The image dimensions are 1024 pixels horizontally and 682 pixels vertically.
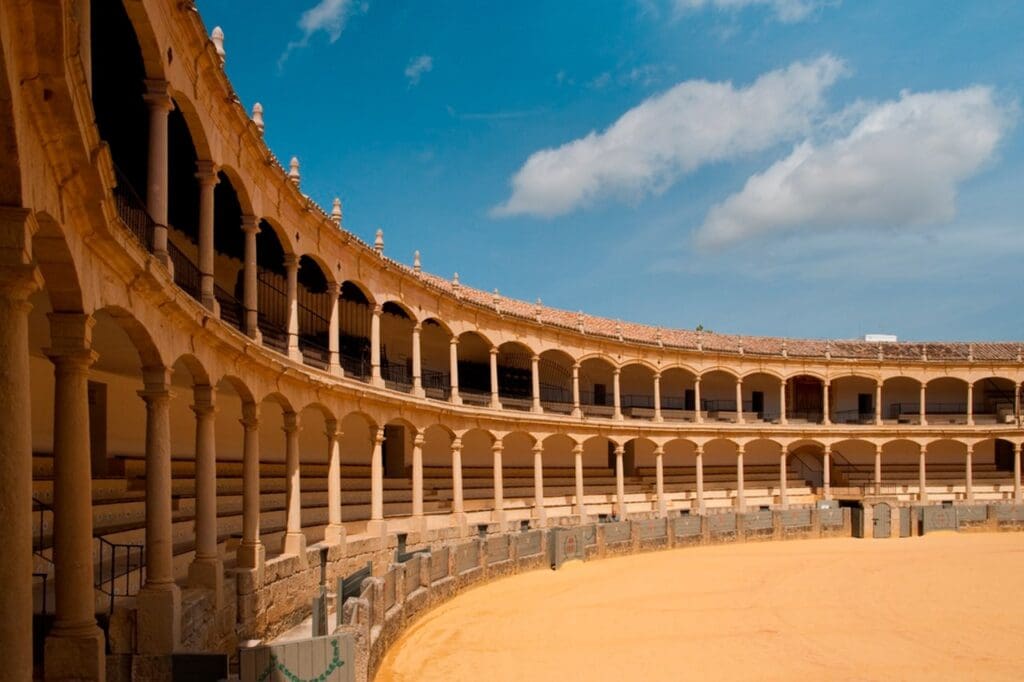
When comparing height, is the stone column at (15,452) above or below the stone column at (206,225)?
below

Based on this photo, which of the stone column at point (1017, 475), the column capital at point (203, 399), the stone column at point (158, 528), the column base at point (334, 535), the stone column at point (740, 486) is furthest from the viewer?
the stone column at point (1017, 475)

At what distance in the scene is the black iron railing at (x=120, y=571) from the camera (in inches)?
424

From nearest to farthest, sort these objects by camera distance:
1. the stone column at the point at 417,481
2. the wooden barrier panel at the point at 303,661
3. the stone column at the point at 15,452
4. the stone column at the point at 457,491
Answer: the stone column at the point at 15,452 → the wooden barrier panel at the point at 303,661 → the stone column at the point at 417,481 → the stone column at the point at 457,491

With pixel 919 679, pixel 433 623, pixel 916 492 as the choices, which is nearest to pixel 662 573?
pixel 433 623

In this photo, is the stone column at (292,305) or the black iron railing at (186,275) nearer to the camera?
the black iron railing at (186,275)

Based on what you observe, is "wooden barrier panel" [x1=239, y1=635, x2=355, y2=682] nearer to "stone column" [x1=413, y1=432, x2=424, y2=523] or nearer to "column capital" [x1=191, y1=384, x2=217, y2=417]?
"column capital" [x1=191, y1=384, x2=217, y2=417]

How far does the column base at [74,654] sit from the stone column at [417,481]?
16273mm

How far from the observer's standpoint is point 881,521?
111ft

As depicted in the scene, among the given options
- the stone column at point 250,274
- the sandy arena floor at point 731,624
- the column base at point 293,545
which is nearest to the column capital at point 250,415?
the stone column at point 250,274

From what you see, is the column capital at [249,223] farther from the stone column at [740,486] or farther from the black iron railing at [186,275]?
the stone column at [740,486]

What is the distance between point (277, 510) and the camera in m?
19.7

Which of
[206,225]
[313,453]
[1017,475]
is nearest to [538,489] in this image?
[313,453]

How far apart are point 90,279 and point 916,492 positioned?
41.2 metres

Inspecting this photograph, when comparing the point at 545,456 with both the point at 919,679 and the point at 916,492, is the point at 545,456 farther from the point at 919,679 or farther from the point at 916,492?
the point at 919,679
